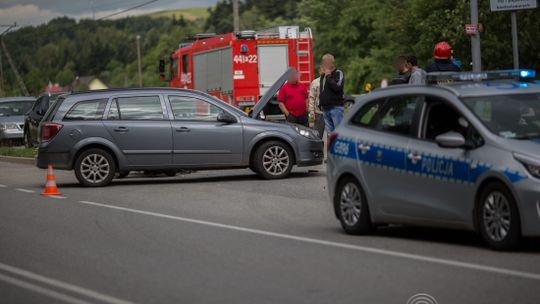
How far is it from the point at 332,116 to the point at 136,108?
Result: 10.9ft

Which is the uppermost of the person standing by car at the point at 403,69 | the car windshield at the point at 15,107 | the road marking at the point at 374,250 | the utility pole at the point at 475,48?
A: the utility pole at the point at 475,48

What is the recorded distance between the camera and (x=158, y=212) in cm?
1540

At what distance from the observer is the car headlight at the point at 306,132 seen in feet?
66.9

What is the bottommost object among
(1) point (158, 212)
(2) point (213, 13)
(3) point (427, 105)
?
(1) point (158, 212)

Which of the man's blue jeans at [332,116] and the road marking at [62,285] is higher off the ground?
the man's blue jeans at [332,116]

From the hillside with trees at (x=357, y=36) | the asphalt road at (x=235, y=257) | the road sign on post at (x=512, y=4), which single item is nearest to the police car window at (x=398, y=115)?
the asphalt road at (x=235, y=257)

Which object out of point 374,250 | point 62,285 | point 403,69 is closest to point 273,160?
point 403,69

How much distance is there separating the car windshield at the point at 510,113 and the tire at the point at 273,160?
9130 mm

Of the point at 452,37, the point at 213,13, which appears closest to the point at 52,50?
the point at 213,13

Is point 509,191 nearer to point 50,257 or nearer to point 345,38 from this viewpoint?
point 50,257

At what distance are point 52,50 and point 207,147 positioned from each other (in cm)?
18253

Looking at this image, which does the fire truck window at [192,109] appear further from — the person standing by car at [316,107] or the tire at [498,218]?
the tire at [498,218]

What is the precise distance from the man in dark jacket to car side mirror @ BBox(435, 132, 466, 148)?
33.1 feet

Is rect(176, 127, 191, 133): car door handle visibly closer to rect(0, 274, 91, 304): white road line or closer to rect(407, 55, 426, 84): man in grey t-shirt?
rect(407, 55, 426, 84): man in grey t-shirt
